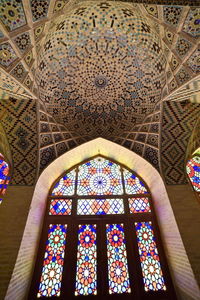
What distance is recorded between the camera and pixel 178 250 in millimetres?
3994

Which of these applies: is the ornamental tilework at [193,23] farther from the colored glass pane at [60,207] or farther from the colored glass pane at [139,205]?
the colored glass pane at [60,207]

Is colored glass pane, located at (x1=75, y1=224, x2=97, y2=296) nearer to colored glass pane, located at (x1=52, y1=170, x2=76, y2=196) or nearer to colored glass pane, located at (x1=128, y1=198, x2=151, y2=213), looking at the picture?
colored glass pane, located at (x1=52, y1=170, x2=76, y2=196)

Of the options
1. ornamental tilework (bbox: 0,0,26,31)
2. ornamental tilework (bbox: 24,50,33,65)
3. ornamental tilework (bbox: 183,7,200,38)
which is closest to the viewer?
ornamental tilework (bbox: 0,0,26,31)

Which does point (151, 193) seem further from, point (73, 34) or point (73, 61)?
point (73, 34)

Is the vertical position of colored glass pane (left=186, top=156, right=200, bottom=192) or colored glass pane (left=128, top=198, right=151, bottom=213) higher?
colored glass pane (left=186, top=156, right=200, bottom=192)

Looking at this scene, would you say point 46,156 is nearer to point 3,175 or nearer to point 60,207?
point 3,175

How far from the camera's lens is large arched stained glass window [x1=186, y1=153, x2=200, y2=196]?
5.10 meters

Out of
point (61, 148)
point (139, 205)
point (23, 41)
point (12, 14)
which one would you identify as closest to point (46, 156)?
point (61, 148)

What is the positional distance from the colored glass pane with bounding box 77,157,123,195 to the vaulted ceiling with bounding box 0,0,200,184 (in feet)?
3.48

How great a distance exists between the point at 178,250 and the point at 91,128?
4.44 m

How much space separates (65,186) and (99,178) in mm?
1235

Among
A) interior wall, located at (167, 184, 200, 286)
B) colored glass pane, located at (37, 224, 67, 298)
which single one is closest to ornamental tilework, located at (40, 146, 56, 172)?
colored glass pane, located at (37, 224, 67, 298)

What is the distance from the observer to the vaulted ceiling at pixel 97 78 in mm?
3613

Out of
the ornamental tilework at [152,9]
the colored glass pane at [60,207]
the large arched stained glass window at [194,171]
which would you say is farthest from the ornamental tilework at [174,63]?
the colored glass pane at [60,207]
